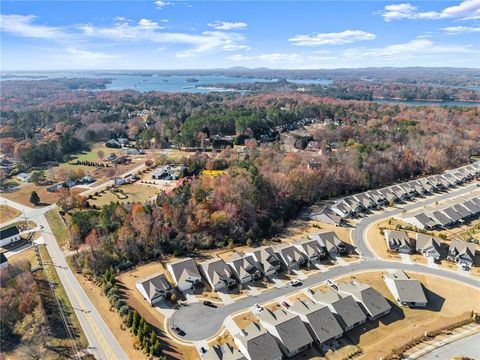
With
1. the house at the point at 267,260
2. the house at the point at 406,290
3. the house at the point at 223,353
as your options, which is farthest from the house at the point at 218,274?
the house at the point at 406,290

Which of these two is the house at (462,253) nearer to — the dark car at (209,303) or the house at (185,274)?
the dark car at (209,303)

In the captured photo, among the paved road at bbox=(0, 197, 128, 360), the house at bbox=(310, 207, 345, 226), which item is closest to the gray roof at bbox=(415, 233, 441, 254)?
the house at bbox=(310, 207, 345, 226)

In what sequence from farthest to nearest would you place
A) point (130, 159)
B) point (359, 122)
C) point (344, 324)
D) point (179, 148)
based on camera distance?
point (359, 122) < point (179, 148) < point (130, 159) < point (344, 324)

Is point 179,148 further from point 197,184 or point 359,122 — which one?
point 359,122

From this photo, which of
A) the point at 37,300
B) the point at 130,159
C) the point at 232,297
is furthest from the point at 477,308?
the point at 130,159

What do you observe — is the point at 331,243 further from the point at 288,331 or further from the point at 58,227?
the point at 58,227

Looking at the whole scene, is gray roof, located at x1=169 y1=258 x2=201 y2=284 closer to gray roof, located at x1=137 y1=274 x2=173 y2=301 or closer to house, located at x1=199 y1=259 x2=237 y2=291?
house, located at x1=199 y1=259 x2=237 y2=291
